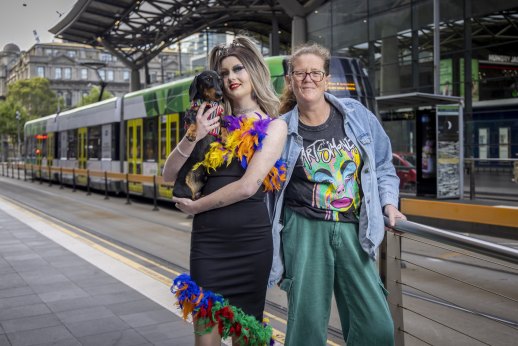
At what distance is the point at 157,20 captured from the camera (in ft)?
113

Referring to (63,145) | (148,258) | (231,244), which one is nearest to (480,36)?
(63,145)

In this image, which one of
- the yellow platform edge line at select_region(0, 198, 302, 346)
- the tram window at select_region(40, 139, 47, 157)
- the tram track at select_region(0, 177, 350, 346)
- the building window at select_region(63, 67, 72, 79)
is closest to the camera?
the yellow platform edge line at select_region(0, 198, 302, 346)

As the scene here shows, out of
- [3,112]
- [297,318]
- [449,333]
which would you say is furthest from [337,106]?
[3,112]

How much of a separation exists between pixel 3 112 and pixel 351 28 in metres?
58.6

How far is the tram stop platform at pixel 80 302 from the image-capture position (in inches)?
177

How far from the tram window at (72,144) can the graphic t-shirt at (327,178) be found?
71.4 feet

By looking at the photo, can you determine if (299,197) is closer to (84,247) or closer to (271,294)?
(271,294)

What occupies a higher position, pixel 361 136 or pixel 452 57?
pixel 452 57

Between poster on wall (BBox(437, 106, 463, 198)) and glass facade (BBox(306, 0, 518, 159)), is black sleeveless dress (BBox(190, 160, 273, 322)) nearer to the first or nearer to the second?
poster on wall (BBox(437, 106, 463, 198))

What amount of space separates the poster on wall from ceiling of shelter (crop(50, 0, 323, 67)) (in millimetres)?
13796

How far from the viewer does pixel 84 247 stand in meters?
8.66

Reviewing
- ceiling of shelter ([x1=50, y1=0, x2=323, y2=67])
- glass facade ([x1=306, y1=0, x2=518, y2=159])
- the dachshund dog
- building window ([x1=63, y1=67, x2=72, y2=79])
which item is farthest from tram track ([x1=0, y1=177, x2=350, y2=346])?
building window ([x1=63, y1=67, x2=72, y2=79])

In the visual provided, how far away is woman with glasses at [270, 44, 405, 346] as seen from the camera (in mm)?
2750

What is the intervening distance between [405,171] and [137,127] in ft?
29.6
